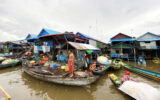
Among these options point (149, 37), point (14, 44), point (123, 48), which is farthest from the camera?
point (14, 44)

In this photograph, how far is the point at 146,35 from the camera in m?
16.1

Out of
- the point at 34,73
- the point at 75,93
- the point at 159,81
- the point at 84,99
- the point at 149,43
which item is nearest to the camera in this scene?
the point at 84,99

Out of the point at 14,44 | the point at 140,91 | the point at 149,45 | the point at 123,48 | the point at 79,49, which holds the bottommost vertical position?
the point at 140,91

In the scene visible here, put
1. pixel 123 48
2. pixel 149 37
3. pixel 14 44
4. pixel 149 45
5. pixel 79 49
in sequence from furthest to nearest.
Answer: pixel 14 44 < pixel 123 48 < pixel 149 37 < pixel 149 45 < pixel 79 49

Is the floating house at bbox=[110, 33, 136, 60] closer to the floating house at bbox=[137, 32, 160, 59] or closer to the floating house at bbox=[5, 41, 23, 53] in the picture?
the floating house at bbox=[137, 32, 160, 59]

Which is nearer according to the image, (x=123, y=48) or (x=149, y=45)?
(x=149, y=45)

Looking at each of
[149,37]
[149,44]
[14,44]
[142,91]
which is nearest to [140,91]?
[142,91]

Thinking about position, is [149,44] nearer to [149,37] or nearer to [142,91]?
[149,37]

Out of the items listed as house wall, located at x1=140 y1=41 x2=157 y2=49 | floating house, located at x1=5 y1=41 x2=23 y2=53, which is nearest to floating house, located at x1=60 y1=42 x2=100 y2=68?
house wall, located at x1=140 y1=41 x2=157 y2=49

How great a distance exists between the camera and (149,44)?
15305 mm

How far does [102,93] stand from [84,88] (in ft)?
4.37

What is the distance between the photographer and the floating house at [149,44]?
14.8 m

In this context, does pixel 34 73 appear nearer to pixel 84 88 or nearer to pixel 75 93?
pixel 75 93

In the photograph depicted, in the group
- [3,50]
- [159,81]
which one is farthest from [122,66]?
[3,50]
